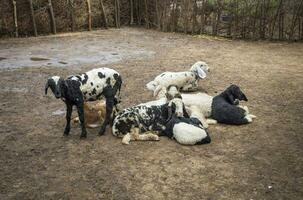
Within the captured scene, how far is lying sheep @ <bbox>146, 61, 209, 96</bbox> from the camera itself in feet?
28.1

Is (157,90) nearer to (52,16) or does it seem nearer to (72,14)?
(52,16)

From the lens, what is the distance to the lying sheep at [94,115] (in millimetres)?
7239

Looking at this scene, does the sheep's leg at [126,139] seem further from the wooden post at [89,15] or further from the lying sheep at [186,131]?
the wooden post at [89,15]

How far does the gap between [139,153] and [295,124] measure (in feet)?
9.89

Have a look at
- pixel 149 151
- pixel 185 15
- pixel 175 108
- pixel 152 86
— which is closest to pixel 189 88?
pixel 152 86

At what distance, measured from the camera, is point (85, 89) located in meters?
6.52

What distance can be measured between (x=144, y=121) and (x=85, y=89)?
1068 mm

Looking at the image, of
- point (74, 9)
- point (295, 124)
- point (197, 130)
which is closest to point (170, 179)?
point (197, 130)

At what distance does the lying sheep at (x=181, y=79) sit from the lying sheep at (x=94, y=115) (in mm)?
1516

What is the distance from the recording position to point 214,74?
35.0ft

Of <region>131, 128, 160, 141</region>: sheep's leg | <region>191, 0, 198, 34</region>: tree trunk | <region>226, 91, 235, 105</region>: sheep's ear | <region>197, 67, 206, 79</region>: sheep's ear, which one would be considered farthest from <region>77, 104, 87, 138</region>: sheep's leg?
<region>191, 0, 198, 34</region>: tree trunk

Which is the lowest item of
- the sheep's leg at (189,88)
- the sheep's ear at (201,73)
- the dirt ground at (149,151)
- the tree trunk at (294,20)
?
the dirt ground at (149,151)

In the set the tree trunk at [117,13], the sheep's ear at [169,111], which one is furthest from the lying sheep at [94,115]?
the tree trunk at [117,13]

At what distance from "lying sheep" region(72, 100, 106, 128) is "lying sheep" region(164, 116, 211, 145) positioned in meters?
1.32
